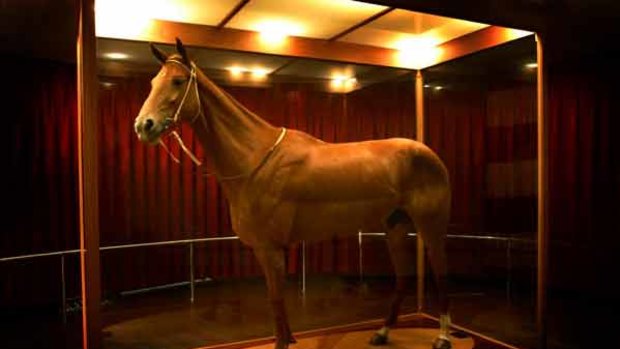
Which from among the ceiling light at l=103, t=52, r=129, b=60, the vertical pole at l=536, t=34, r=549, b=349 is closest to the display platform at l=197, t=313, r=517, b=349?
the vertical pole at l=536, t=34, r=549, b=349

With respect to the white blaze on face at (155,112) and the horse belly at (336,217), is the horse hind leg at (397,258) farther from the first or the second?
the white blaze on face at (155,112)

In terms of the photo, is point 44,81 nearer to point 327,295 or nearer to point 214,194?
point 214,194

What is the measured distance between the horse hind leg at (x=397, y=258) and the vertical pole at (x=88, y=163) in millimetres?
1405

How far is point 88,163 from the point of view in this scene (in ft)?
→ 5.58

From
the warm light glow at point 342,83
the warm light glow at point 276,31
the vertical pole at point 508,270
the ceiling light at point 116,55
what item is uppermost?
the warm light glow at point 276,31

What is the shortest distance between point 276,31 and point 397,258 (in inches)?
54.4

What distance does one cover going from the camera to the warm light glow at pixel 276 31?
2469 millimetres

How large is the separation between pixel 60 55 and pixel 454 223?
2.29m

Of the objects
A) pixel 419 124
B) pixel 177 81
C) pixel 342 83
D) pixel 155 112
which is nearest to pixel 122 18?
pixel 177 81

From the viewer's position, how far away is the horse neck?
→ 195cm

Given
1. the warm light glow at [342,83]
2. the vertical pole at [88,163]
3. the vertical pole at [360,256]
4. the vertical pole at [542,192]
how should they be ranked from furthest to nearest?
the vertical pole at [360,256] → the warm light glow at [342,83] → the vertical pole at [542,192] → the vertical pole at [88,163]

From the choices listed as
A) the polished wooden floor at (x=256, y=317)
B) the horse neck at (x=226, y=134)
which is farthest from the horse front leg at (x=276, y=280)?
the polished wooden floor at (x=256, y=317)

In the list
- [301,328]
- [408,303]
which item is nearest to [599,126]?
[408,303]

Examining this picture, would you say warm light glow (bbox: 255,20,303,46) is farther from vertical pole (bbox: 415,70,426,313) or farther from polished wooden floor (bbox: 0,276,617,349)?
polished wooden floor (bbox: 0,276,617,349)
